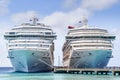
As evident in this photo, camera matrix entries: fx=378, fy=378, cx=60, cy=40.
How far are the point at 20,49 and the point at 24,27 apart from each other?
7.94 metres

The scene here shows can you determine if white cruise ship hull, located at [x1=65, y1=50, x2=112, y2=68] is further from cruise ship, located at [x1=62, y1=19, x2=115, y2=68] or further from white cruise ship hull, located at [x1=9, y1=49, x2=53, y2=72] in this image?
white cruise ship hull, located at [x1=9, y1=49, x2=53, y2=72]

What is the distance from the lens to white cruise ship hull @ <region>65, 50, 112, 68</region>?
9425 cm

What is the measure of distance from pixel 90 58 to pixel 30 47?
1537cm

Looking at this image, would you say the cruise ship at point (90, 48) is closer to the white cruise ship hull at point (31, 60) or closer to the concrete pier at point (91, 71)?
the concrete pier at point (91, 71)

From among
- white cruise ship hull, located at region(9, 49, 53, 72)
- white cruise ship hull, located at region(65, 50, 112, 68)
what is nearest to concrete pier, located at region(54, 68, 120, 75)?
white cruise ship hull, located at region(65, 50, 112, 68)

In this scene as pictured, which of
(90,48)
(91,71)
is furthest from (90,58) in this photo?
(91,71)

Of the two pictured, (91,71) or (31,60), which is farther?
(31,60)

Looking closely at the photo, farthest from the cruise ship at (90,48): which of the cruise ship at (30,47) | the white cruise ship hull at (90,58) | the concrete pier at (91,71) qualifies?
the cruise ship at (30,47)

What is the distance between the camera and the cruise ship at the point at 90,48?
94500 millimetres

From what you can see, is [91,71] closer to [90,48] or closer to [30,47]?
[90,48]

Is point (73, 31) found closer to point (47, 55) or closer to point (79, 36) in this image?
point (79, 36)

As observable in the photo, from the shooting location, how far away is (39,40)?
93688 mm

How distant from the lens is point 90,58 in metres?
95.0

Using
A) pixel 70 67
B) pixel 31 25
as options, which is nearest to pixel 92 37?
pixel 70 67
